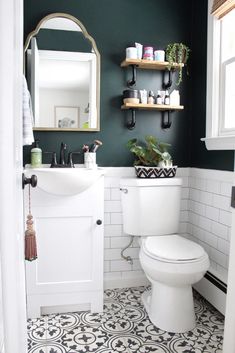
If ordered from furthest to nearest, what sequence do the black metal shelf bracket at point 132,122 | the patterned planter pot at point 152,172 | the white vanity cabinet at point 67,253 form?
the black metal shelf bracket at point 132,122 → the patterned planter pot at point 152,172 → the white vanity cabinet at point 67,253

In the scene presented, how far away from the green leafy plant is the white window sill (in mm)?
294

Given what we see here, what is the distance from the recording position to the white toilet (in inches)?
65.7

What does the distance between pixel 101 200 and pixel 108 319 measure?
79cm

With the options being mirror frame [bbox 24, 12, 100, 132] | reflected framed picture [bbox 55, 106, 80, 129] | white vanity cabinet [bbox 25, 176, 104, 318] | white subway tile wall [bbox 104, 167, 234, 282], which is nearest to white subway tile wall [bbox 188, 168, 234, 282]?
white subway tile wall [bbox 104, 167, 234, 282]

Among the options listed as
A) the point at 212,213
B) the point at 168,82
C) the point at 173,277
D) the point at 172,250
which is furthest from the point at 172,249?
the point at 168,82

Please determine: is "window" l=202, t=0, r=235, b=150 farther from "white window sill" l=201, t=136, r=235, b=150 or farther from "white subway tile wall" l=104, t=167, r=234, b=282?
"white subway tile wall" l=104, t=167, r=234, b=282

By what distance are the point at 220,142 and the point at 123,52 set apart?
40.5 inches

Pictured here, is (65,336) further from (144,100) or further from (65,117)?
(144,100)

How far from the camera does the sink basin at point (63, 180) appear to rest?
5.55 feet

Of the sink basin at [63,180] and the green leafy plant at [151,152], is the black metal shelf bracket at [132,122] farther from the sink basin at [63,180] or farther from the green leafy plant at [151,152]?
the sink basin at [63,180]

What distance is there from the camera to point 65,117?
2.17 meters

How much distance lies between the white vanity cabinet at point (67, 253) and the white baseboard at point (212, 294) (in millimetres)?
771

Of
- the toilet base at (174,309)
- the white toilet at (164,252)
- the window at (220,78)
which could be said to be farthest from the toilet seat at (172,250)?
the window at (220,78)

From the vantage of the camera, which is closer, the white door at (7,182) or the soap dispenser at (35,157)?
the white door at (7,182)
